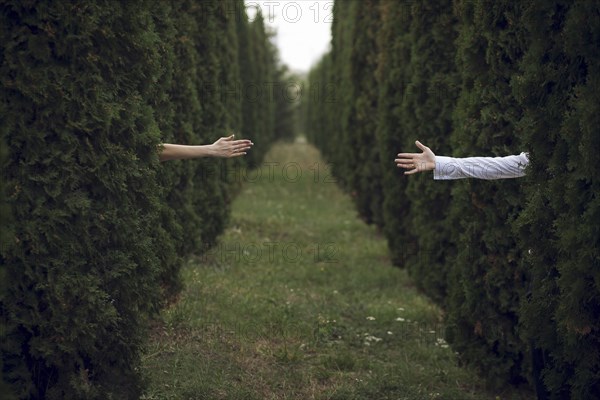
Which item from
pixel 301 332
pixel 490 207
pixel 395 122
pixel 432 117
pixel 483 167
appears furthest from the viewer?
pixel 395 122

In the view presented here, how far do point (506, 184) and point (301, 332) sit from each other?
2448mm

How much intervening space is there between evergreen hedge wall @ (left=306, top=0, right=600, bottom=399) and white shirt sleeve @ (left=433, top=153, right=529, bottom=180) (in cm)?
15

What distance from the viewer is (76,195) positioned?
163 inches

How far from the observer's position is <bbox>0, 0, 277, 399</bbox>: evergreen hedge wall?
12.9 feet

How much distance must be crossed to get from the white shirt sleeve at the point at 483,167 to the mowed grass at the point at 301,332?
188 cm

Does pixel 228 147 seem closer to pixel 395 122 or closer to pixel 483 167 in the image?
pixel 483 167

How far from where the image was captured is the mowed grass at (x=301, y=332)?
5.63 m

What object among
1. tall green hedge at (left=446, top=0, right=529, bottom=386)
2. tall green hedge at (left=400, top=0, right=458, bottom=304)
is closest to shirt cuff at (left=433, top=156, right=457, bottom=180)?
tall green hedge at (left=446, top=0, right=529, bottom=386)

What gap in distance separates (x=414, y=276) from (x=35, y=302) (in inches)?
223

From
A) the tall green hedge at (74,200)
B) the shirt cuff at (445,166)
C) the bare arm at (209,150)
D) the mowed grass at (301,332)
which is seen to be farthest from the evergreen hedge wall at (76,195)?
the shirt cuff at (445,166)

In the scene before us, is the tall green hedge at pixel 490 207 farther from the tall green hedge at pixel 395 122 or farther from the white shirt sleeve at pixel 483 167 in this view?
the tall green hedge at pixel 395 122

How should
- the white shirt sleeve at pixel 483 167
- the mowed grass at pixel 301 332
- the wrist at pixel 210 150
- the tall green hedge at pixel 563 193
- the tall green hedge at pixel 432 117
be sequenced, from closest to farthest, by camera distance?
the tall green hedge at pixel 563 193
the white shirt sleeve at pixel 483 167
the wrist at pixel 210 150
the mowed grass at pixel 301 332
the tall green hedge at pixel 432 117

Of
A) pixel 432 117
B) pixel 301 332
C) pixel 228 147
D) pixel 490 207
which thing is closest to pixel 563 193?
pixel 490 207

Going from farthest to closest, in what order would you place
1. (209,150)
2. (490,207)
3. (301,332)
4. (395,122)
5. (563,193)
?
(395,122) → (301,332) → (490,207) → (209,150) → (563,193)
